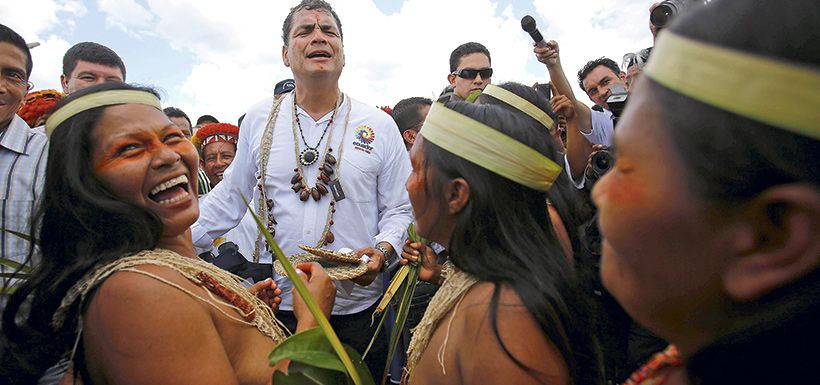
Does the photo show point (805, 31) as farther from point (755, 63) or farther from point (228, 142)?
point (228, 142)

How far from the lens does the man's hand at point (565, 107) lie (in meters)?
3.72

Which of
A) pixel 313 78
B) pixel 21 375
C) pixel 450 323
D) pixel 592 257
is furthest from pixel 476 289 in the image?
pixel 313 78

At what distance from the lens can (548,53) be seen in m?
3.82

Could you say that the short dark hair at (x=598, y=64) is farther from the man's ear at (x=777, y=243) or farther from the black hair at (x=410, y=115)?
the man's ear at (x=777, y=243)

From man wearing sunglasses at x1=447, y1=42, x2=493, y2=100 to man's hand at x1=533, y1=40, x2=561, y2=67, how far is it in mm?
947

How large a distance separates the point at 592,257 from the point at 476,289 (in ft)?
5.69

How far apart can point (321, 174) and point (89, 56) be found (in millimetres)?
2749

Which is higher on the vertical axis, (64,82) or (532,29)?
(532,29)

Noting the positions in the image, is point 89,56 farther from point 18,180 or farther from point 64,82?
point 18,180

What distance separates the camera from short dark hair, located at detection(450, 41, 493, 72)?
4.96m

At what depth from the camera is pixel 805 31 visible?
2.02 ft

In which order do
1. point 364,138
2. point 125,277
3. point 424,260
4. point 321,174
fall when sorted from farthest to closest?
point 364,138, point 321,174, point 424,260, point 125,277

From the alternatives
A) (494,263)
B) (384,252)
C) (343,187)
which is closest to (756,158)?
(494,263)

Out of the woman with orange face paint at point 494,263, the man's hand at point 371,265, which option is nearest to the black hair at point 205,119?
the man's hand at point 371,265
